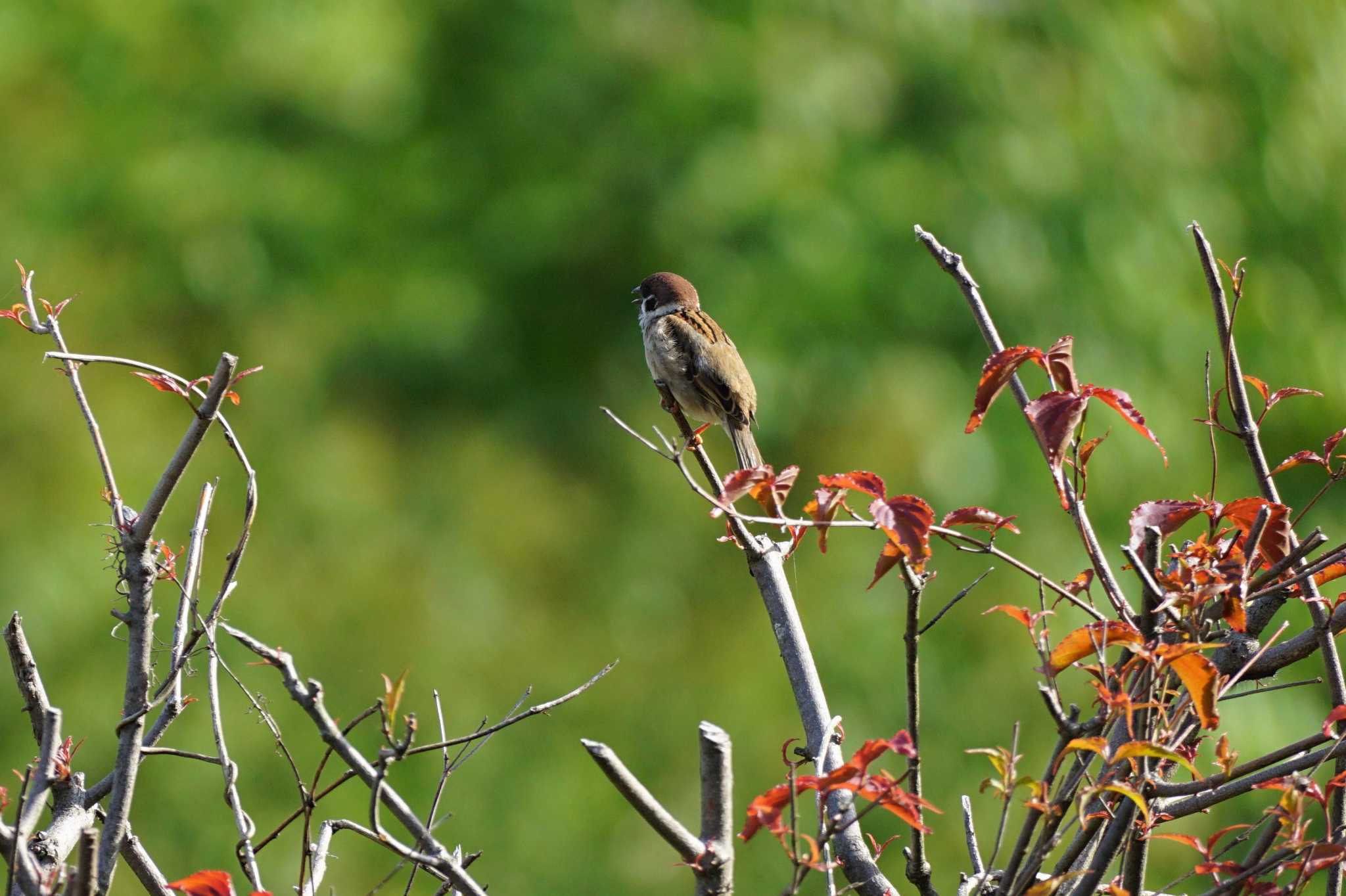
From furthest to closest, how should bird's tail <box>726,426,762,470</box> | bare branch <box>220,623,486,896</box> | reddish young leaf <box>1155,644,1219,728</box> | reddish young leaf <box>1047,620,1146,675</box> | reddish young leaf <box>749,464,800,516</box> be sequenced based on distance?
bird's tail <box>726,426,762,470</box> → reddish young leaf <box>749,464,800,516</box> → reddish young leaf <box>1047,620,1146,675</box> → reddish young leaf <box>1155,644,1219,728</box> → bare branch <box>220,623,486,896</box>

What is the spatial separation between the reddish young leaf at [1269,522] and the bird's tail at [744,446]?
7.25ft

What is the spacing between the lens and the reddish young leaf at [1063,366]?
1469 mm

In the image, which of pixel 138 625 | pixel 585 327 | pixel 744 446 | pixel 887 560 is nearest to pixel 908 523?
pixel 887 560

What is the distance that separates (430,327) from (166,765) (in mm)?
1809

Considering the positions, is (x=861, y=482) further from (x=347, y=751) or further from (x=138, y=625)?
(x=138, y=625)

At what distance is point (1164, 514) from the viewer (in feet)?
4.91

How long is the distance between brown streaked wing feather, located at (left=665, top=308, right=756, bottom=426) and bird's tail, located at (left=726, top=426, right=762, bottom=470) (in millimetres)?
25

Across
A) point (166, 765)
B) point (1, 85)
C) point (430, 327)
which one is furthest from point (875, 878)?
Answer: point (1, 85)

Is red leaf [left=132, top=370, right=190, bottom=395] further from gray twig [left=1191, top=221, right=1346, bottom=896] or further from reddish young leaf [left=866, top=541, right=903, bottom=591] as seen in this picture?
gray twig [left=1191, top=221, right=1346, bottom=896]

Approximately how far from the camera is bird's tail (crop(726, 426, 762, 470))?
3775mm

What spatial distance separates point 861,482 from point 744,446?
7.83 feet

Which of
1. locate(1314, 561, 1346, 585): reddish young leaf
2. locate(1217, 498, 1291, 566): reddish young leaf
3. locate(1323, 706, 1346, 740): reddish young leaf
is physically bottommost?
locate(1323, 706, 1346, 740): reddish young leaf

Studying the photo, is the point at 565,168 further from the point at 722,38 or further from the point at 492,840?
the point at 492,840

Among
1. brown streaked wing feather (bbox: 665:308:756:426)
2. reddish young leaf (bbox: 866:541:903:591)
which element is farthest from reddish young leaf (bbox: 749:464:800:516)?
brown streaked wing feather (bbox: 665:308:756:426)
